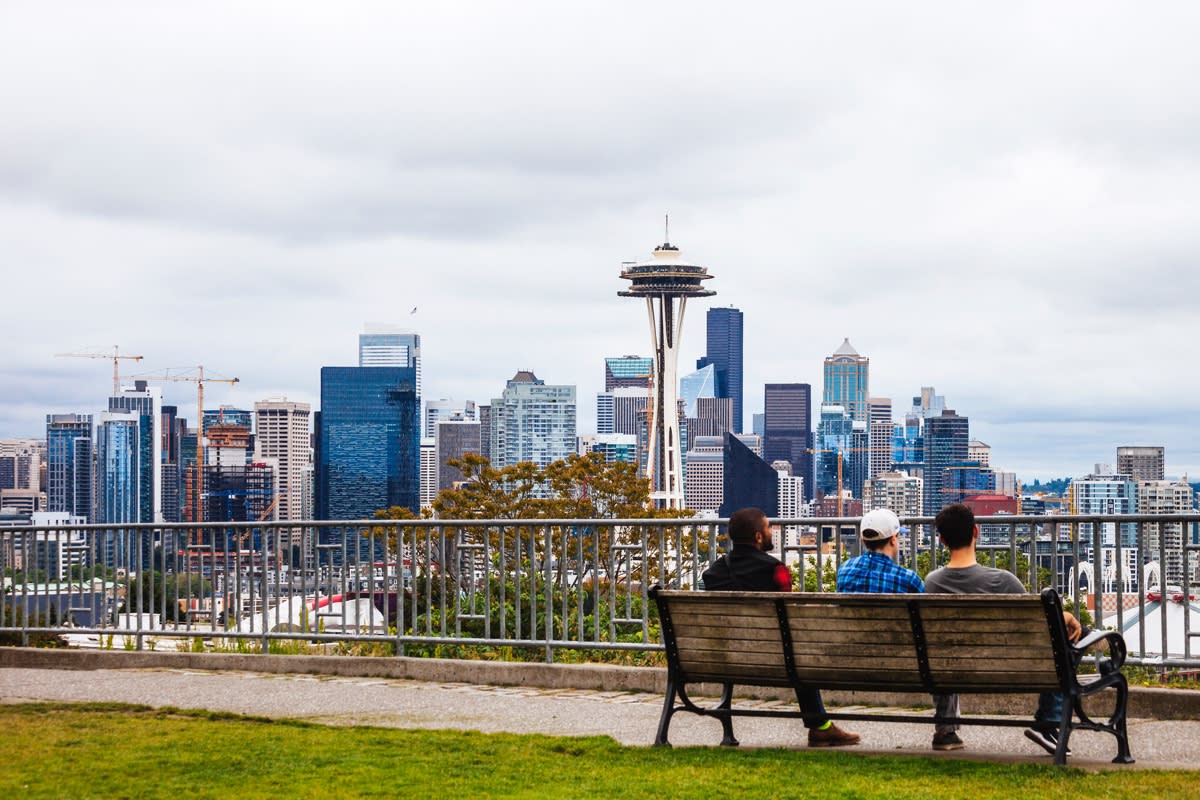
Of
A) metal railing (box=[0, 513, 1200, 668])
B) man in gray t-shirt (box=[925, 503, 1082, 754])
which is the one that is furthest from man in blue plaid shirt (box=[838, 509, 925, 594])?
metal railing (box=[0, 513, 1200, 668])

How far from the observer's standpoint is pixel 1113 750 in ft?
27.9

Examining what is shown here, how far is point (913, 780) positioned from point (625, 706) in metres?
3.46

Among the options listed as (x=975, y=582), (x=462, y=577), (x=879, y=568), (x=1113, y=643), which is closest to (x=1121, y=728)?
(x=1113, y=643)

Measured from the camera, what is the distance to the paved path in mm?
8750

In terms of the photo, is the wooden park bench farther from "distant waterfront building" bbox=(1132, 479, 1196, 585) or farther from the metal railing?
"distant waterfront building" bbox=(1132, 479, 1196, 585)

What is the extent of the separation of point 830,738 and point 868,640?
775mm

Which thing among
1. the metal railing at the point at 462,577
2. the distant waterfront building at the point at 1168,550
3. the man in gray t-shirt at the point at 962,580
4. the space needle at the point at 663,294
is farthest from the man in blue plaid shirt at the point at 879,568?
the space needle at the point at 663,294

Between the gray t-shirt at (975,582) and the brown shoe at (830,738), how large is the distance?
2.88 feet

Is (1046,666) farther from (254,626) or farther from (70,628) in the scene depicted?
(70,628)

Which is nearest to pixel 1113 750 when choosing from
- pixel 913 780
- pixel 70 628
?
pixel 913 780

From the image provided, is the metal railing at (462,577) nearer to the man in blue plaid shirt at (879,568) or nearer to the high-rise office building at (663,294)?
the man in blue plaid shirt at (879,568)

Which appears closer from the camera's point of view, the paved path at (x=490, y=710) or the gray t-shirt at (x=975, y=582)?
the gray t-shirt at (x=975, y=582)

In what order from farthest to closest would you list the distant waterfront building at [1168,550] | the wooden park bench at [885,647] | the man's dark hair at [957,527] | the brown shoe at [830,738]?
the distant waterfront building at [1168,550], the brown shoe at [830,738], the man's dark hair at [957,527], the wooden park bench at [885,647]

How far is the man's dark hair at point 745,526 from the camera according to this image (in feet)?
29.6
